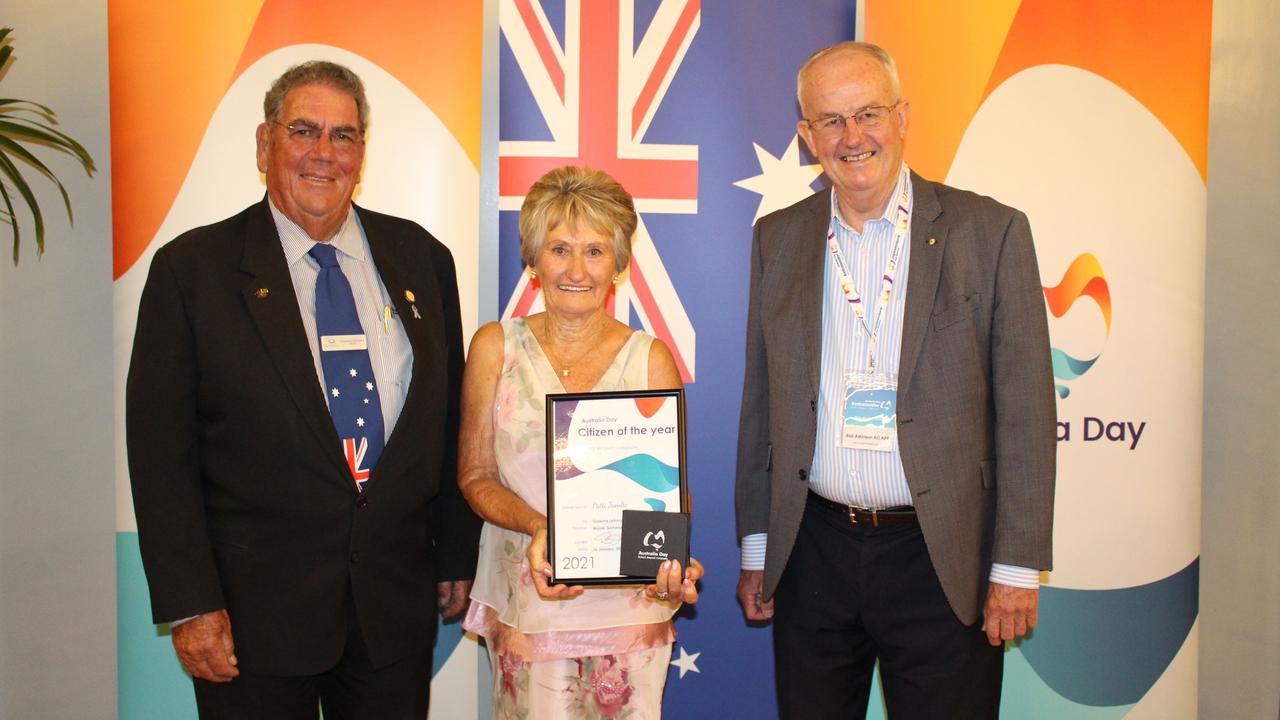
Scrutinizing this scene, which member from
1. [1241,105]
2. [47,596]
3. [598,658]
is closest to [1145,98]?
[1241,105]

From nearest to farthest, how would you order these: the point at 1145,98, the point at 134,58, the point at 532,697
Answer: the point at 532,697
the point at 134,58
the point at 1145,98

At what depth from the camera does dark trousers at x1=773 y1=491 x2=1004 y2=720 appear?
237 centimetres

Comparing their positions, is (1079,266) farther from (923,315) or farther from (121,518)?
(121,518)

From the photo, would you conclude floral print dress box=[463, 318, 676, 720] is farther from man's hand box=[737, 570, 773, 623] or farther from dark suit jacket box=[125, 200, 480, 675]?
man's hand box=[737, 570, 773, 623]

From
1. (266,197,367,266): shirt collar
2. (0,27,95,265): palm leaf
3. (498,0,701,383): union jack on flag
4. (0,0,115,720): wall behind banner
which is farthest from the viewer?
(498,0,701,383): union jack on flag

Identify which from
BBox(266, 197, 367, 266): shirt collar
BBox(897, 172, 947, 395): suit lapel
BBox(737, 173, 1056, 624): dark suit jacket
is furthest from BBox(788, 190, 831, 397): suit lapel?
BBox(266, 197, 367, 266): shirt collar

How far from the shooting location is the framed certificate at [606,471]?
2119mm

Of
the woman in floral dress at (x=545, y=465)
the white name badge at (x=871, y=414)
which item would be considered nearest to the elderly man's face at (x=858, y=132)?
the white name badge at (x=871, y=414)

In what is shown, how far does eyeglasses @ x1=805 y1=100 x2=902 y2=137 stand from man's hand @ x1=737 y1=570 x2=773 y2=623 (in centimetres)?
134

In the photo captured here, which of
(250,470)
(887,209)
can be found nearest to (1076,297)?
(887,209)

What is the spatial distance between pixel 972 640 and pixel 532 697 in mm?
1190

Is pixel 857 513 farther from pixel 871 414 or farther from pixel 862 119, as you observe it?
pixel 862 119

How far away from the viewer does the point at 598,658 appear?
2330 mm

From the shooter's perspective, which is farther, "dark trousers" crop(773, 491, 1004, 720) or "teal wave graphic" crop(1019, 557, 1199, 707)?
"teal wave graphic" crop(1019, 557, 1199, 707)
